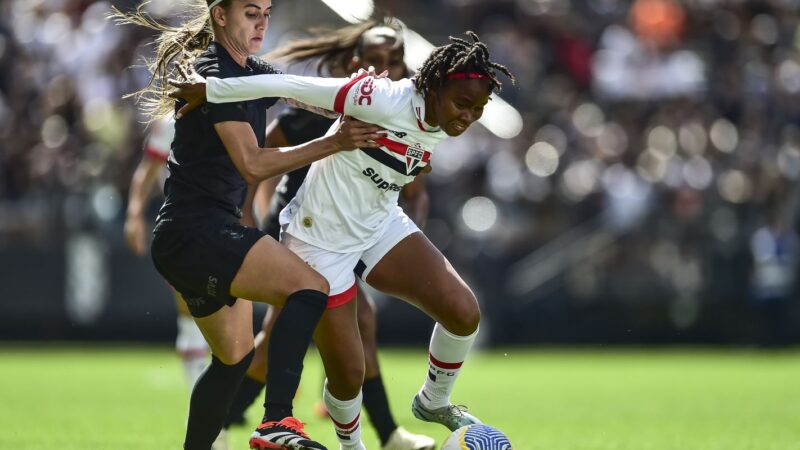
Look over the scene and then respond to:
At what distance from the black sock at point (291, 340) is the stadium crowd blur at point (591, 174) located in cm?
992

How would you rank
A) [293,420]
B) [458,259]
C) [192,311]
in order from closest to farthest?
1. [293,420]
2. [192,311]
3. [458,259]

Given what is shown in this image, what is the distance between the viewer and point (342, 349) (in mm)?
5941

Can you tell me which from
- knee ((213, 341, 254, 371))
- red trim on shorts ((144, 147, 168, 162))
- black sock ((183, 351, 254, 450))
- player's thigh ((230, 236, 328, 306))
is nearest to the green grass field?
black sock ((183, 351, 254, 450))

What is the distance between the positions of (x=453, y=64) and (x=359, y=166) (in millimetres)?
695

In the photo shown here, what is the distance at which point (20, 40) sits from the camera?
18.0m

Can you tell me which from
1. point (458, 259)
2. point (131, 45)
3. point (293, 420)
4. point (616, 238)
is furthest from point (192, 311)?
point (131, 45)

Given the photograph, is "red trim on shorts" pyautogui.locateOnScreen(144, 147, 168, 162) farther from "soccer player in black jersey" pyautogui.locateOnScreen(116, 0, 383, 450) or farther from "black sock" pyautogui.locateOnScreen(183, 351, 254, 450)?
"black sock" pyautogui.locateOnScreen(183, 351, 254, 450)

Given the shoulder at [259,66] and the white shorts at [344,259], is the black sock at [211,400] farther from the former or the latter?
the shoulder at [259,66]

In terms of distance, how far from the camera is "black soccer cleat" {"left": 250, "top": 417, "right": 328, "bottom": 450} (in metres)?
5.12

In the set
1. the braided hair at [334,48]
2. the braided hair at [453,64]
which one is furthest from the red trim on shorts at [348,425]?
the braided hair at [334,48]

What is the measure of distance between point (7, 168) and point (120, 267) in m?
2.21

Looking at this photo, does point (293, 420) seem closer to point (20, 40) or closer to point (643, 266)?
point (643, 266)

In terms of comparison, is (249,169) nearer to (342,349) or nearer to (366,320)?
(342,349)

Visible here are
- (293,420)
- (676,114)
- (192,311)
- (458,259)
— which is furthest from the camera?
(676,114)
